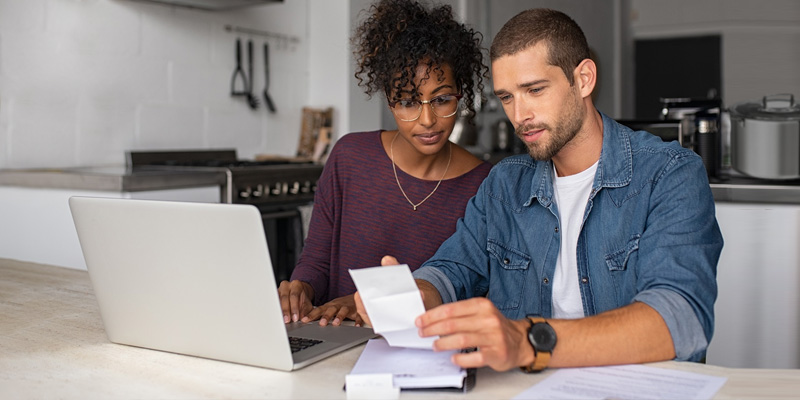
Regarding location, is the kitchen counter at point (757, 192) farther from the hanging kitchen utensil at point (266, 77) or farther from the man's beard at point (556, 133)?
the hanging kitchen utensil at point (266, 77)

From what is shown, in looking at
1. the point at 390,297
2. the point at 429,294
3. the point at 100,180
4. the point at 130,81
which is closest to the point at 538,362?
the point at 390,297

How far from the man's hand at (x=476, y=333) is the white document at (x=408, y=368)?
29mm

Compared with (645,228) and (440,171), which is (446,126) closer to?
(440,171)

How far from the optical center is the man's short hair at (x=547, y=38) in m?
1.48

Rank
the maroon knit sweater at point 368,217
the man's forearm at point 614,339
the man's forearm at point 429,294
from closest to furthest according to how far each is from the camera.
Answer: the man's forearm at point 614,339, the man's forearm at point 429,294, the maroon knit sweater at point 368,217

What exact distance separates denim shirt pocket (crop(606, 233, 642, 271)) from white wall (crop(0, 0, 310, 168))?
2.34 m

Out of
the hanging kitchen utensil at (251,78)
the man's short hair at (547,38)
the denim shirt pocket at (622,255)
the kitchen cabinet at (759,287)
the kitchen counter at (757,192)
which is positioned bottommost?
the kitchen cabinet at (759,287)

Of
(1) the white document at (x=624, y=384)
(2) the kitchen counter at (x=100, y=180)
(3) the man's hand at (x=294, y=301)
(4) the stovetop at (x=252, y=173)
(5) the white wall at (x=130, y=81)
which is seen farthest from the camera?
(4) the stovetop at (x=252, y=173)

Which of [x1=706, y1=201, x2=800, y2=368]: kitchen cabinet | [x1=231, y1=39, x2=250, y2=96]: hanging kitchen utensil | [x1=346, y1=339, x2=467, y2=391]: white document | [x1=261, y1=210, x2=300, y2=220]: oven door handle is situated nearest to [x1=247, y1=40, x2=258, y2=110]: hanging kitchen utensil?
[x1=231, y1=39, x2=250, y2=96]: hanging kitchen utensil

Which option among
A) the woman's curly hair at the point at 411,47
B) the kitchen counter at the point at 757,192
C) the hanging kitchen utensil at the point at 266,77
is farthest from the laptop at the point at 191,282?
the hanging kitchen utensil at the point at 266,77

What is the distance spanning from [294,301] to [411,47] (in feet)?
2.10

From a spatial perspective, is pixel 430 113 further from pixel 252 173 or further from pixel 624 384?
pixel 252 173

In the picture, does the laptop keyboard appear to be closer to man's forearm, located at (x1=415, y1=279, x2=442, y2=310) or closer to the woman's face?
man's forearm, located at (x1=415, y1=279, x2=442, y2=310)

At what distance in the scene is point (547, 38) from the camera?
4.86 feet
